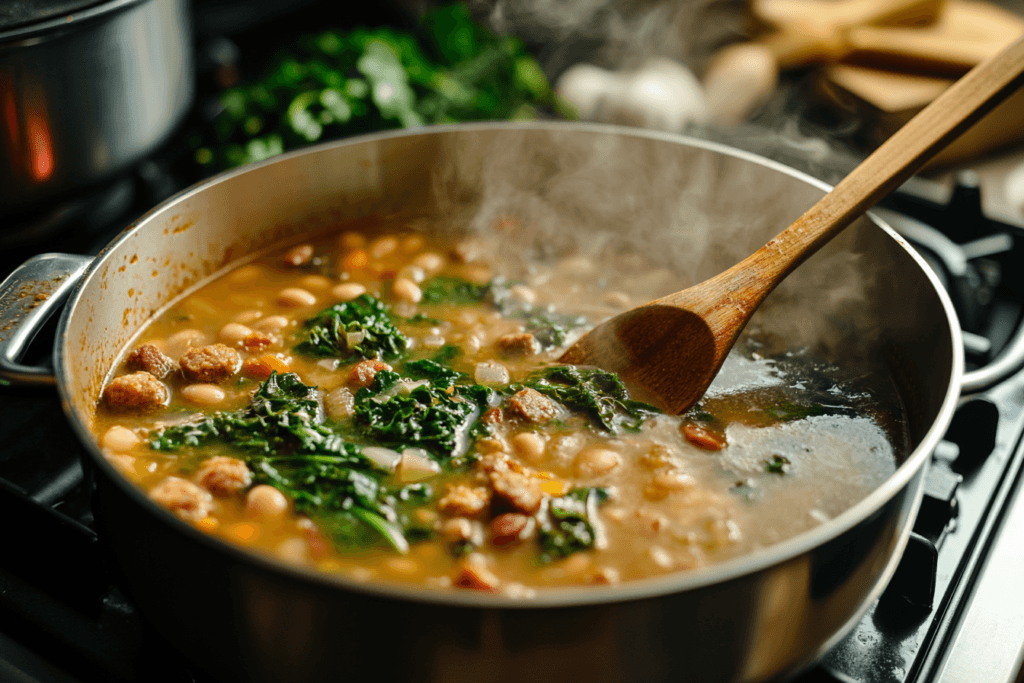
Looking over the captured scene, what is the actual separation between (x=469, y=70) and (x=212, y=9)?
3.96ft

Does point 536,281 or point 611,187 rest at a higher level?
point 611,187

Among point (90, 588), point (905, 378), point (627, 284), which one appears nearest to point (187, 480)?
point (90, 588)

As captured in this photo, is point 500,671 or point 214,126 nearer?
point 500,671

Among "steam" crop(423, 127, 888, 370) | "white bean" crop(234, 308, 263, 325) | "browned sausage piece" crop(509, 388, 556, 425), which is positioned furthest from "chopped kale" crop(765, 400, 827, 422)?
"white bean" crop(234, 308, 263, 325)

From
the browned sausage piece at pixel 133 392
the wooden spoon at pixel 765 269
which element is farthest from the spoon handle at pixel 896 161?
the browned sausage piece at pixel 133 392

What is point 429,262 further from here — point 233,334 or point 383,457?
point 383,457

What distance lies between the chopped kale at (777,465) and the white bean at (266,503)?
104cm

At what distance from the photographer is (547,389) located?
1.99 m

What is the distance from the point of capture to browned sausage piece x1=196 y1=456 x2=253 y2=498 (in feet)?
5.40

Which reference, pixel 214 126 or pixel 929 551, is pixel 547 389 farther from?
pixel 214 126

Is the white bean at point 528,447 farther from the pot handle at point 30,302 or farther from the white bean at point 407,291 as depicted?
the pot handle at point 30,302

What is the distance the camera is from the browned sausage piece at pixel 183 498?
1.57 metres

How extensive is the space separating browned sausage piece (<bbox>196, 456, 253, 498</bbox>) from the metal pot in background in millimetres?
1128

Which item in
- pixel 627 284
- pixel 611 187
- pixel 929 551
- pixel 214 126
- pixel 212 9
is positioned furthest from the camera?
pixel 212 9
